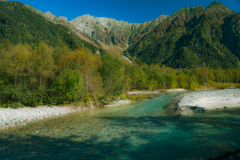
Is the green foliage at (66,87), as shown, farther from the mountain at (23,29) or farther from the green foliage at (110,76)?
the mountain at (23,29)

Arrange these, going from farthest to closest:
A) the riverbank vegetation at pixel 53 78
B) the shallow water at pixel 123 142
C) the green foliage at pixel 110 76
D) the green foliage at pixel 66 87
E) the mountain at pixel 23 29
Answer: the mountain at pixel 23 29 < the green foliage at pixel 110 76 < the green foliage at pixel 66 87 < the riverbank vegetation at pixel 53 78 < the shallow water at pixel 123 142

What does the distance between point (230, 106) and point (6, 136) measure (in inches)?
1237

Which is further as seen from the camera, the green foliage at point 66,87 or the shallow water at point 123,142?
the green foliage at point 66,87

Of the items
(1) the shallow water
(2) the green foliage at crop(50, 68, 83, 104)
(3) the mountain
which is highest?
(3) the mountain

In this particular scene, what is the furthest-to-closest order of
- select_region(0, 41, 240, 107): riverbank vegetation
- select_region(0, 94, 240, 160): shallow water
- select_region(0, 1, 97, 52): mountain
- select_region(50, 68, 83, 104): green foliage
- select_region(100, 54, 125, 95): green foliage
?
select_region(0, 1, 97, 52): mountain → select_region(100, 54, 125, 95): green foliage → select_region(50, 68, 83, 104): green foliage → select_region(0, 41, 240, 107): riverbank vegetation → select_region(0, 94, 240, 160): shallow water

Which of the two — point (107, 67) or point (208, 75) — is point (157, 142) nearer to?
point (107, 67)

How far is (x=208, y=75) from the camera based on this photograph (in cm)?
11512

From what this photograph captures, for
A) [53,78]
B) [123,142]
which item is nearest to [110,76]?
[53,78]

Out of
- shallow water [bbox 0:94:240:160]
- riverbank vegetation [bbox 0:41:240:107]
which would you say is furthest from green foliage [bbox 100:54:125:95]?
shallow water [bbox 0:94:240:160]

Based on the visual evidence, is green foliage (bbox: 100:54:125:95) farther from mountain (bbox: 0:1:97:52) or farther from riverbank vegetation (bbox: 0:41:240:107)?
mountain (bbox: 0:1:97:52)

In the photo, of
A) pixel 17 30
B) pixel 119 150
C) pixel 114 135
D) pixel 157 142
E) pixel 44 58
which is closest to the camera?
pixel 119 150

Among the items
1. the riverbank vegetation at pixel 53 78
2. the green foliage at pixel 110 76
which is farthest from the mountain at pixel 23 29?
the riverbank vegetation at pixel 53 78

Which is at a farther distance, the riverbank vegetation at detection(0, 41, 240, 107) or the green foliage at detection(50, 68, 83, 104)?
the green foliage at detection(50, 68, 83, 104)

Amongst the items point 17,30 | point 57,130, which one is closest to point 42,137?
point 57,130
